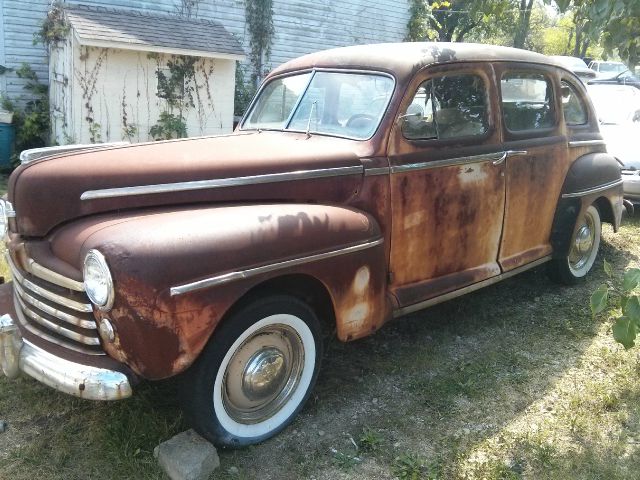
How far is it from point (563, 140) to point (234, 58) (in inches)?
276

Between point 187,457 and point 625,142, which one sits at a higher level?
point 625,142

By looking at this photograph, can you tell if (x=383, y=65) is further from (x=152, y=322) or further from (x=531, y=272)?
(x=531, y=272)

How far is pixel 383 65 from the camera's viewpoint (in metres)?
3.63

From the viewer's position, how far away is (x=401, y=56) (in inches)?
143

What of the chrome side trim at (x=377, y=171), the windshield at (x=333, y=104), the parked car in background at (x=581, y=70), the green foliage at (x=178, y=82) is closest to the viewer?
the chrome side trim at (x=377, y=171)

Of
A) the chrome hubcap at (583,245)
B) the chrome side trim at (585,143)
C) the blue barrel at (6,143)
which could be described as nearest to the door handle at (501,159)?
the chrome side trim at (585,143)

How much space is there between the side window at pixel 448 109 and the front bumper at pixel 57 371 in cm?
213

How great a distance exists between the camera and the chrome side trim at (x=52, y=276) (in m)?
2.53

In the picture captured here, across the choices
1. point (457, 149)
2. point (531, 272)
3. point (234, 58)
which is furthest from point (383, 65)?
point (234, 58)

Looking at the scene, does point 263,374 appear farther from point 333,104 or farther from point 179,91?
point 179,91

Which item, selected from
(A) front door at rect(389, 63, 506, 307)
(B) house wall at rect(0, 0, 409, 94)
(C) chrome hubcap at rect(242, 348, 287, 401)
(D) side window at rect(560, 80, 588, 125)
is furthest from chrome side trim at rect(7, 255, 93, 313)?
(B) house wall at rect(0, 0, 409, 94)

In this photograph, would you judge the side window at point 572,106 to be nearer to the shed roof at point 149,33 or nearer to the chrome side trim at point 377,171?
the chrome side trim at point 377,171

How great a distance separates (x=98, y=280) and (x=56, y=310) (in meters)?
0.43

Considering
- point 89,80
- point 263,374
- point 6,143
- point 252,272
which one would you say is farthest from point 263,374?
point 6,143
